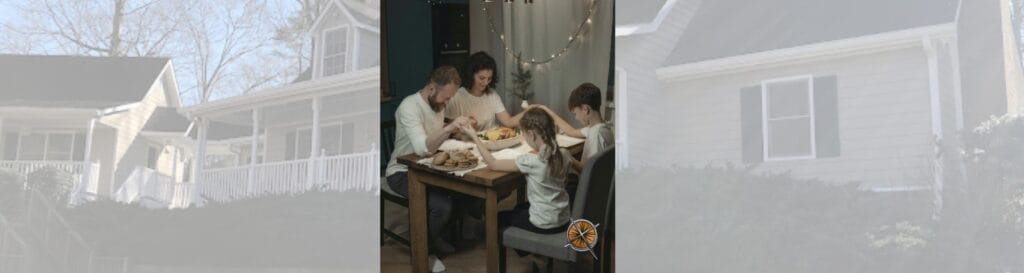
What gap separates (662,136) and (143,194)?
2.61 m

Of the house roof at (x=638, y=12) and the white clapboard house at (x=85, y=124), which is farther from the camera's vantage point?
the white clapboard house at (x=85, y=124)

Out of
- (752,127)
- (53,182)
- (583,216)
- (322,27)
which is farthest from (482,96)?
(53,182)

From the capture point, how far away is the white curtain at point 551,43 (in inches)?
146

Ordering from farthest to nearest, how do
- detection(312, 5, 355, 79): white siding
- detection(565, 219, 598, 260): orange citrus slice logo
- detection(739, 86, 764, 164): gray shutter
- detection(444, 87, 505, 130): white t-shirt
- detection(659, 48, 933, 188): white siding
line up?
detection(312, 5, 355, 79): white siding → detection(739, 86, 764, 164): gray shutter → detection(659, 48, 933, 188): white siding → detection(444, 87, 505, 130): white t-shirt → detection(565, 219, 598, 260): orange citrus slice logo

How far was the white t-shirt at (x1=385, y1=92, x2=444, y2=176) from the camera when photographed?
382cm

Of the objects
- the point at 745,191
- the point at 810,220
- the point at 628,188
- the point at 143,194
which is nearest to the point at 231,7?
the point at 143,194

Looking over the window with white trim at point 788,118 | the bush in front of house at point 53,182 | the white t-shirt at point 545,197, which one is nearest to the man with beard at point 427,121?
the white t-shirt at point 545,197

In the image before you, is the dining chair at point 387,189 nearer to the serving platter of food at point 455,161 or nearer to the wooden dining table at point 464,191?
the wooden dining table at point 464,191

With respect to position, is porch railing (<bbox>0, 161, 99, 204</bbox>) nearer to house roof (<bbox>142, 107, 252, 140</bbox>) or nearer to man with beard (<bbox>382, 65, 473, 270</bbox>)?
house roof (<bbox>142, 107, 252, 140</bbox>)

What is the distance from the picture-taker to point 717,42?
4.10m

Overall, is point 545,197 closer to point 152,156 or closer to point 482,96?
point 482,96

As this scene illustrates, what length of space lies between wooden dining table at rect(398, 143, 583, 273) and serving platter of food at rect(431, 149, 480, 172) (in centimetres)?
3

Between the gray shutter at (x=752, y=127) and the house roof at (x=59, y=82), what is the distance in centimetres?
294
